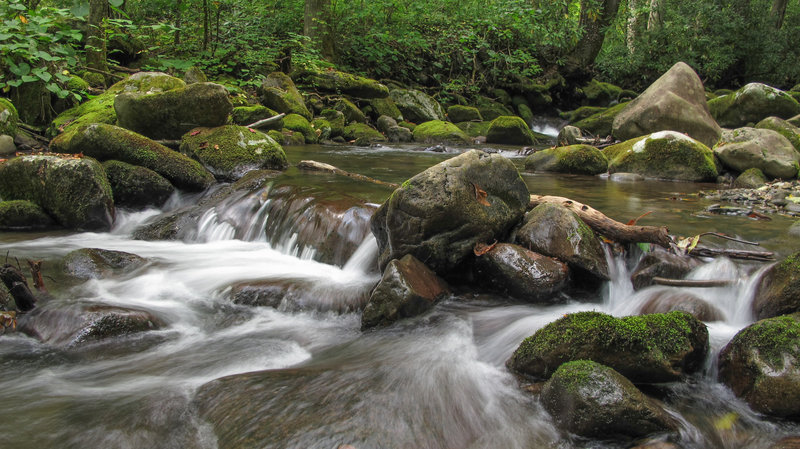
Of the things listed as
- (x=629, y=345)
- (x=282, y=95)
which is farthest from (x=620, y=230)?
(x=282, y=95)

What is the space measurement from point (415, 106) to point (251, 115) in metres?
8.10

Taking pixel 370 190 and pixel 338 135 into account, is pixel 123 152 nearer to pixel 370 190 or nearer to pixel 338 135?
pixel 370 190

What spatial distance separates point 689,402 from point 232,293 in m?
3.93

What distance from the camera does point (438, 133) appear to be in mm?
16641

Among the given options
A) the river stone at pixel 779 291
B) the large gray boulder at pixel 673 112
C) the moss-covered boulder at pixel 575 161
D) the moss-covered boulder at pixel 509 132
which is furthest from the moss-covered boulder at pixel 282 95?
the river stone at pixel 779 291

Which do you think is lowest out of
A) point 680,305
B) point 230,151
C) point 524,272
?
point 680,305

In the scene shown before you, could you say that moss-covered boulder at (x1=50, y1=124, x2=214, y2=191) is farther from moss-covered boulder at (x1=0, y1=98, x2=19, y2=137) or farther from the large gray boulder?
the large gray boulder

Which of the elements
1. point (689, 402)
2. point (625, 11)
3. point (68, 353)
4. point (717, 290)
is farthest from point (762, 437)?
point (625, 11)

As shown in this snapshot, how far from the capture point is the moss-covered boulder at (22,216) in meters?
6.32

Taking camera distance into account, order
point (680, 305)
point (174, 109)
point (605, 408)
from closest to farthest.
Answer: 1. point (605, 408)
2. point (680, 305)
3. point (174, 109)

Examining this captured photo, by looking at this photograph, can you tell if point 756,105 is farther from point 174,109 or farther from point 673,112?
point 174,109

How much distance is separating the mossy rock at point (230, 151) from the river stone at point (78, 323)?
4280 millimetres

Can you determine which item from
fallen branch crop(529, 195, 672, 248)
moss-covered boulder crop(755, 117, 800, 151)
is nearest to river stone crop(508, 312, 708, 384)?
fallen branch crop(529, 195, 672, 248)

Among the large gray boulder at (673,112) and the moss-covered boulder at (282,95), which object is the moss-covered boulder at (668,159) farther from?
the moss-covered boulder at (282,95)
